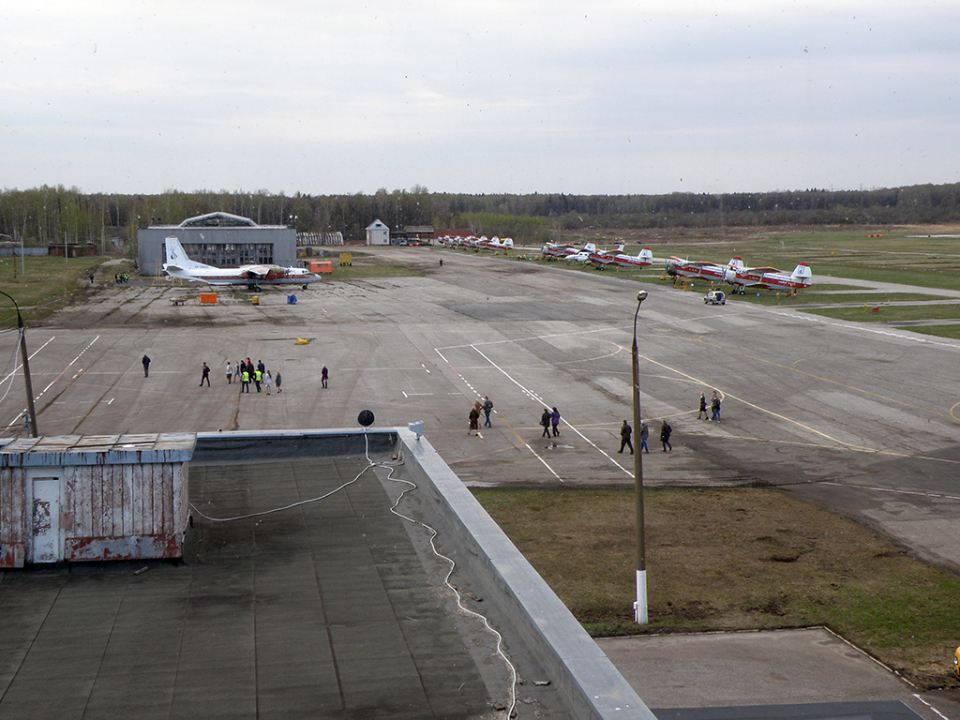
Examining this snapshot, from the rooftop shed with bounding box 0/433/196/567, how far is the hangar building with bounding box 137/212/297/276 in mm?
107053

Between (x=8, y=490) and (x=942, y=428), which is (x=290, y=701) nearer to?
(x=8, y=490)

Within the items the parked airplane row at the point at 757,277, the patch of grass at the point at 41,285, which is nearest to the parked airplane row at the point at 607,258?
the parked airplane row at the point at 757,277

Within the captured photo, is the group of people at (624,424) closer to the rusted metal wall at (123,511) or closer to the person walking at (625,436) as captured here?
the person walking at (625,436)

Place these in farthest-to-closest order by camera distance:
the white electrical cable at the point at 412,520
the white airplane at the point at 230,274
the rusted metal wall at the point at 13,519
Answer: the white airplane at the point at 230,274
the rusted metal wall at the point at 13,519
the white electrical cable at the point at 412,520

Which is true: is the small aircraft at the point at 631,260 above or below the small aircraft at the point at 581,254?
below

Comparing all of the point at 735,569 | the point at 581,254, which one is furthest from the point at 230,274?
the point at 735,569

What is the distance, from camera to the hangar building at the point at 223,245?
112312mm

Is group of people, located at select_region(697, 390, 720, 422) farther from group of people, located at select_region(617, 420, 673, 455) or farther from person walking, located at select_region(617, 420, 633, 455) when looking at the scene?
person walking, located at select_region(617, 420, 633, 455)

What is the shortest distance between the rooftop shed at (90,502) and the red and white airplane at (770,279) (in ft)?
268

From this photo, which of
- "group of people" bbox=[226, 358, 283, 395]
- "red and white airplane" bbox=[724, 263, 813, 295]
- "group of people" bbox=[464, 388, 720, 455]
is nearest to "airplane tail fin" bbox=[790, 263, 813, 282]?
"red and white airplane" bbox=[724, 263, 813, 295]

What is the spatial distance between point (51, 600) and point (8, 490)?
1684 mm

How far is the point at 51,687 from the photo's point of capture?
330 inches

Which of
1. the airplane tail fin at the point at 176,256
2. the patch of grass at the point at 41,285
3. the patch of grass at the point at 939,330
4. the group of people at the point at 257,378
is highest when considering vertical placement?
the airplane tail fin at the point at 176,256

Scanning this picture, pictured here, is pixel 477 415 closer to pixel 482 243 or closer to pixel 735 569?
pixel 735 569
